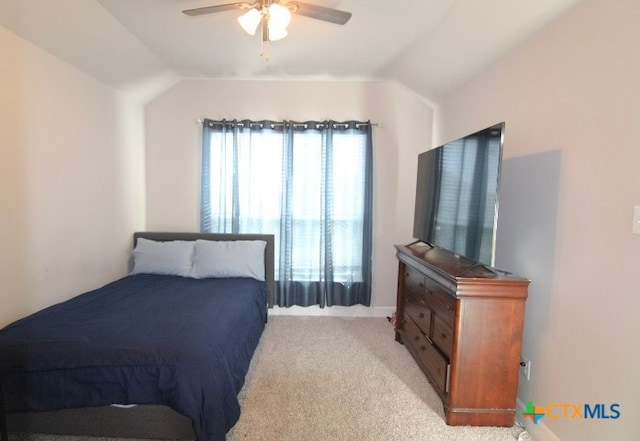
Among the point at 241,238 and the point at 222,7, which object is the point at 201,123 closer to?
the point at 241,238

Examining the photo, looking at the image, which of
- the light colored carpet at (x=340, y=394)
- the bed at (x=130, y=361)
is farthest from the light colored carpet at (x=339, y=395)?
the bed at (x=130, y=361)

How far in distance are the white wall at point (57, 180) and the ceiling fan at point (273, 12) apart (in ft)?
4.15

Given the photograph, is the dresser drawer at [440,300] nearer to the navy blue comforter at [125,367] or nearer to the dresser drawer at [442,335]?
the dresser drawer at [442,335]

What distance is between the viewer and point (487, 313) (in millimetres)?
1664

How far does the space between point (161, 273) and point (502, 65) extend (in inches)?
129

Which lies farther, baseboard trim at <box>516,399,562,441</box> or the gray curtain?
the gray curtain

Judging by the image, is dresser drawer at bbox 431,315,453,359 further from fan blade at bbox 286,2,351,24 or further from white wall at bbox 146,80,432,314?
fan blade at bbox 286,2,351,24

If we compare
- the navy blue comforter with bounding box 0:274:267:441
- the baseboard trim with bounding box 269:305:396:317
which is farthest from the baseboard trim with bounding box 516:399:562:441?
the navy blue comforter with bounding box 0:274:267:441

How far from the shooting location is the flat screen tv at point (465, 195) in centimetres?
162

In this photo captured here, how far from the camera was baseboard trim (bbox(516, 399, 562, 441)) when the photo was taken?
5.17ft

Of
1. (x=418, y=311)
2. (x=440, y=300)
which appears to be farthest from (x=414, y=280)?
(x=440, y=300)

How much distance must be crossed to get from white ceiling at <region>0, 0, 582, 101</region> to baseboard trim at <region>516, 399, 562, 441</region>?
2218 millimetres

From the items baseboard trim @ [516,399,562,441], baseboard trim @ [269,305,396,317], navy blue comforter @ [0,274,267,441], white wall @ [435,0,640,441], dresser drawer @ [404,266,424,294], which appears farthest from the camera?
baseboard trim @ [269,305,396,317]

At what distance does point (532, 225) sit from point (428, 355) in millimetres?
1084
